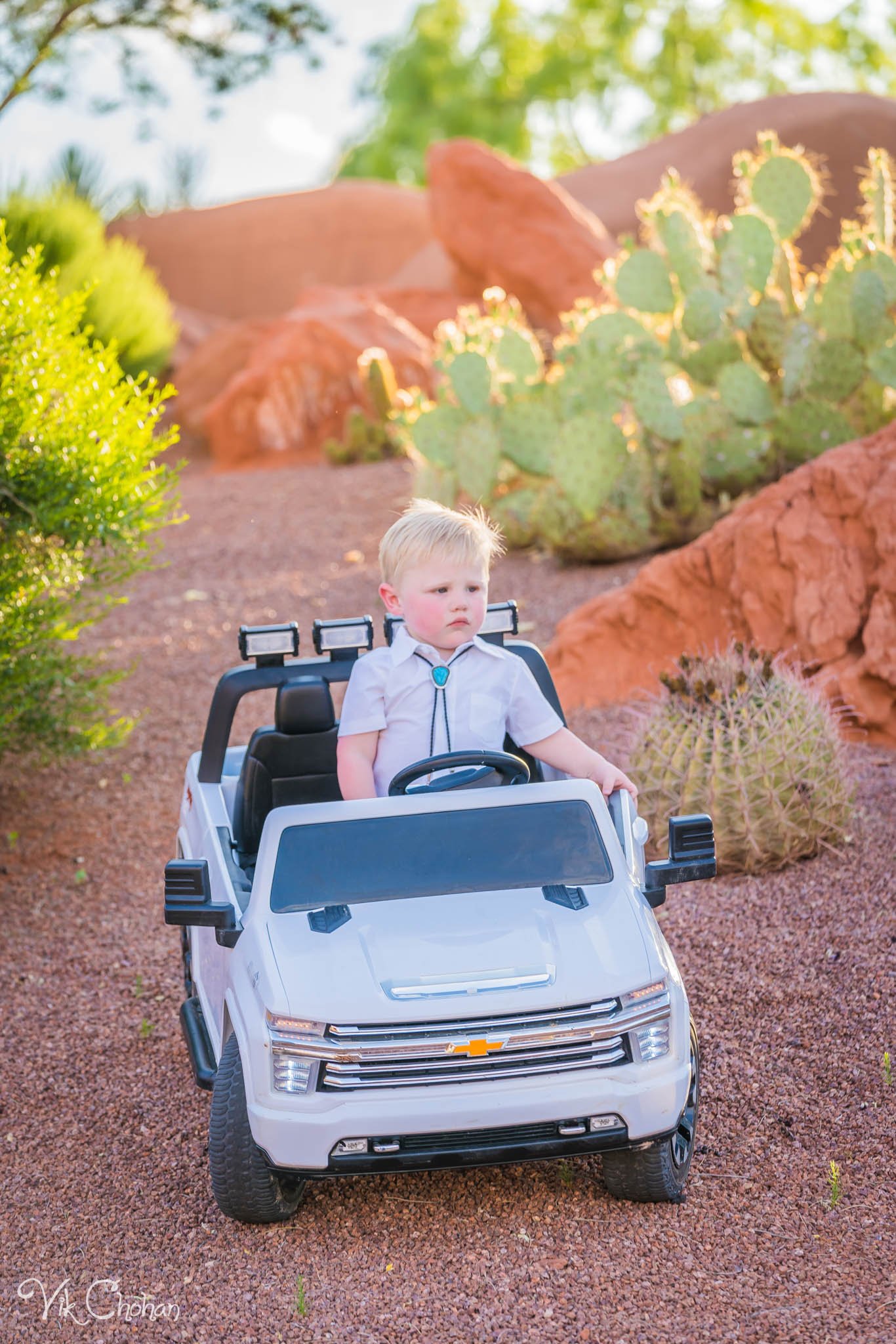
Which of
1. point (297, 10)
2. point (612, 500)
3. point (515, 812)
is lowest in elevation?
point (612, 500)

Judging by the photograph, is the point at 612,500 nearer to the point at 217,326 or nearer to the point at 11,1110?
the point at 11,1110

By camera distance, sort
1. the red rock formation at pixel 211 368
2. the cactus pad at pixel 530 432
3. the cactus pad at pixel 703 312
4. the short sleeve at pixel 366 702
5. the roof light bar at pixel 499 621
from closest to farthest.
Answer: the short sleeve at pixel 366 702 → the roof light bar at pixel 499 621 → the cactus pad at pixel 703 312 → the cactus pad at pixel 530 432 → the red rock formation at pixel 211 368

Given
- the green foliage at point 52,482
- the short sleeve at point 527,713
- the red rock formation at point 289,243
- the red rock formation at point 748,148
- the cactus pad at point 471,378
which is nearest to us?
the short sleeve at point 527,713

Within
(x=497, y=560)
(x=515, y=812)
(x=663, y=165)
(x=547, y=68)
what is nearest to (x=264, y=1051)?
(x=515, y=812)

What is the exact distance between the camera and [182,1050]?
4.71 m

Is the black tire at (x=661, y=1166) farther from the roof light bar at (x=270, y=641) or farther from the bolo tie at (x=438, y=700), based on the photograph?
the roof light bar at (x=270, y=641)

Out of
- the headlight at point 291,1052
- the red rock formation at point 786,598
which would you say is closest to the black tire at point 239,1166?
the headlight at point 291,1052

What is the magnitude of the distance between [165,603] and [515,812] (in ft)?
24.3

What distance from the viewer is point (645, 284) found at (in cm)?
938

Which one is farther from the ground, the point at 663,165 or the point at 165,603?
the point at 663,165

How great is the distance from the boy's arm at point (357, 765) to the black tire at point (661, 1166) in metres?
1.07

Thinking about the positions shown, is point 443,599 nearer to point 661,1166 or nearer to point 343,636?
point 343,636

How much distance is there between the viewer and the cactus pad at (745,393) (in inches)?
355

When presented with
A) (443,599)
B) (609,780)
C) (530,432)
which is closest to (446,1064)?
(609,780)
